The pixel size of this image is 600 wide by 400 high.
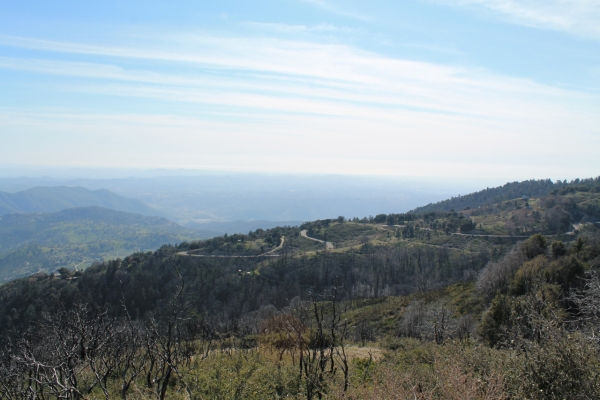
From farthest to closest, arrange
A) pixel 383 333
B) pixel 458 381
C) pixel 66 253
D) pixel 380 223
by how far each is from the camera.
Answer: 1. pixel 66 253
2. pixel 380 223
3. pixel 383 333
4. pixel 458 381

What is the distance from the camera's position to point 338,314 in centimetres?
Result: 2511

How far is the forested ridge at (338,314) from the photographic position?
7.80 meters

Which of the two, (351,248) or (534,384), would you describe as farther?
(351,248)

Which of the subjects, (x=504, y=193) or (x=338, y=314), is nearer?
(x=338, y=314)

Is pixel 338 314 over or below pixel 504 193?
below

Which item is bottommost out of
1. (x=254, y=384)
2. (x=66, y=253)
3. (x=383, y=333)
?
(x=66, y=253)

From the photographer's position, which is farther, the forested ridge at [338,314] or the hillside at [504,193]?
the hillside at [504,193]

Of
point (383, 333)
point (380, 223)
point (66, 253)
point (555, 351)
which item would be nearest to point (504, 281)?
point (383, 333)

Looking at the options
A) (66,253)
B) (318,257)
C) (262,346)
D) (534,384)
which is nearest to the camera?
(534,384)

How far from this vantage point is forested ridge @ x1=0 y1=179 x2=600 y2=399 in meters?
7.80

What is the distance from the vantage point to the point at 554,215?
8981 centimetres

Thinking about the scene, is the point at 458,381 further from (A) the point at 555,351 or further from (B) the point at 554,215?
(B) the point at 554,215

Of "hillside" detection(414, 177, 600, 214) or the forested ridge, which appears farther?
"hillside" detection(414, 177, 600, 214)

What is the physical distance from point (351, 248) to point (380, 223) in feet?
110
